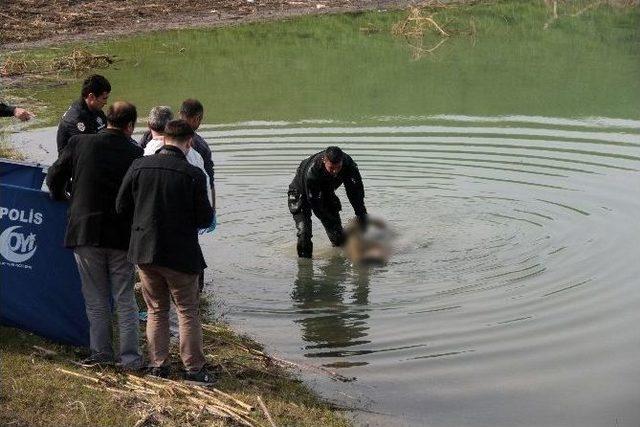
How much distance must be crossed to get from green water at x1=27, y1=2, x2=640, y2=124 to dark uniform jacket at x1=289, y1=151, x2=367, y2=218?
8.02 meters

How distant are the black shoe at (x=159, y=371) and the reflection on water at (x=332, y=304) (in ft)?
6.09

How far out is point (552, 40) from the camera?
27.0m

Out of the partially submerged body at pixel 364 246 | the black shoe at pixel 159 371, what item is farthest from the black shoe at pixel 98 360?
the partially submerged body at pixel 364 246

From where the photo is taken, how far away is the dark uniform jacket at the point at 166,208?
290 inches

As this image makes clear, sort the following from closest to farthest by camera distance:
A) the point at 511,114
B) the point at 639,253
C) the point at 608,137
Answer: the point at 639,253 → the point at 608,137 → the point at 511,114

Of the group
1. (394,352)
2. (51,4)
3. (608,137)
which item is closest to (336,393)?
(394,352)

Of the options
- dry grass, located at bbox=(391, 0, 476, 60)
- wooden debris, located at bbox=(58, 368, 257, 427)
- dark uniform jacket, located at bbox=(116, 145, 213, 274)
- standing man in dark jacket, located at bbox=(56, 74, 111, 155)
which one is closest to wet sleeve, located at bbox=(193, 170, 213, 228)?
dark uniform jacket, located at bbox=(116, 145, 213, 274)

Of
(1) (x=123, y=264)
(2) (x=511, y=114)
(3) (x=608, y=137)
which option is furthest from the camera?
(2) (x=511, y=114)

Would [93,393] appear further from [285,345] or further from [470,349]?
[470,349]

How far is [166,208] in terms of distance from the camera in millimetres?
7383

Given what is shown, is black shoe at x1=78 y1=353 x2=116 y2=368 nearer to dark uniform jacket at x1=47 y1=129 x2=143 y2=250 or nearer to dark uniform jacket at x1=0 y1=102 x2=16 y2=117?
dark uniform jacket at x1=47 y1=129 x2=143 y2=250

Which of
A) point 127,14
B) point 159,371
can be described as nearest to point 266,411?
point 159,371

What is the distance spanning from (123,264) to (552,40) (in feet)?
68.0

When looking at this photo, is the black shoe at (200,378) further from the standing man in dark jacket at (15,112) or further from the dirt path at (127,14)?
the dirt path at (127,14)
